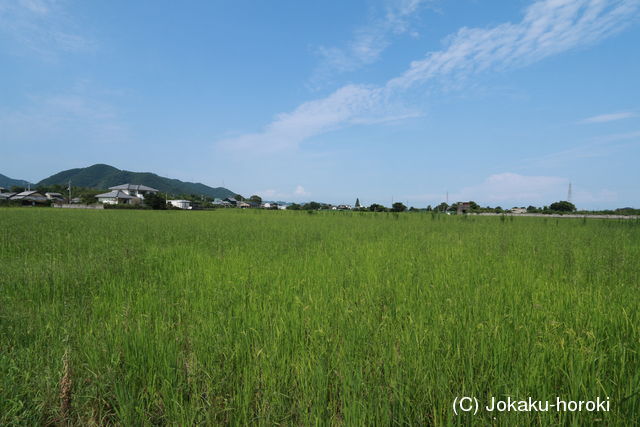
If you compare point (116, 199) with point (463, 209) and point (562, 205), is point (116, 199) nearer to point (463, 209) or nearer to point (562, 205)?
point (463, 209)

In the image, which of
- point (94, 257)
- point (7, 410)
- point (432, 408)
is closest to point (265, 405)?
point (432, 408)

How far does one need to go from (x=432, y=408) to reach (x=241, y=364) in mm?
1287

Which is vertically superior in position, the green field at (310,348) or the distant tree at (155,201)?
the distant tree at (155,201)

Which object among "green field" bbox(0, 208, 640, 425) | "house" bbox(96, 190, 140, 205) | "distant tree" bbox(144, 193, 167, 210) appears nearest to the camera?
"green field" bbox(0, 208, 640, 425)

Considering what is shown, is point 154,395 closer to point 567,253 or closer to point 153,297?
point 153,297

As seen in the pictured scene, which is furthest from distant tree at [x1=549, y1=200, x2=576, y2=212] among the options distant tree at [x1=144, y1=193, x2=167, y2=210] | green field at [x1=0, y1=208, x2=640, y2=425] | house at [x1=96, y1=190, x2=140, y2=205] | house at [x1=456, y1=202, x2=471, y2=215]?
house at [x1=96, y1=190, x2=140, y2=205]

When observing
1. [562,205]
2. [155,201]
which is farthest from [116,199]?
[562,205]

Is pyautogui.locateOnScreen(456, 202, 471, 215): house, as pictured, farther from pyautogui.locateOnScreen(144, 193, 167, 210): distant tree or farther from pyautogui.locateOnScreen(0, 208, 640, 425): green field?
pyautogui.locateOnScreen(144, 193, 167, 210): distant tree

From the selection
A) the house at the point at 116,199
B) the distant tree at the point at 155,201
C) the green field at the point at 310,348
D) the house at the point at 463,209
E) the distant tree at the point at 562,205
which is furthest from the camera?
the house at the point at 116,199

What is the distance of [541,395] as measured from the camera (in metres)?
1.58

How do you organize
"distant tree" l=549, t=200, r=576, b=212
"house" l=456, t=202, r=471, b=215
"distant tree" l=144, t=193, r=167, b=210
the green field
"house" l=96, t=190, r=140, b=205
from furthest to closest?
"house" l=96, t=190, r=140, b=205 → "distant tree" l=549, t=200, r=576, b=212 → "distant tree" l=144, t=193, r=167, b=210 → "house" l=456, t=202, r=471, b=215 → the green field

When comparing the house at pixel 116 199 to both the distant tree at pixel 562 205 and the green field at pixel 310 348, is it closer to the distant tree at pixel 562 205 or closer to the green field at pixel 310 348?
the green field at pixel 310 348

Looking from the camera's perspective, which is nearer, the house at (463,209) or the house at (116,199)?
the house at (463,209)

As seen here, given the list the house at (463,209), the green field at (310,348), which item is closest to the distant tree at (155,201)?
the house at (463,209)
